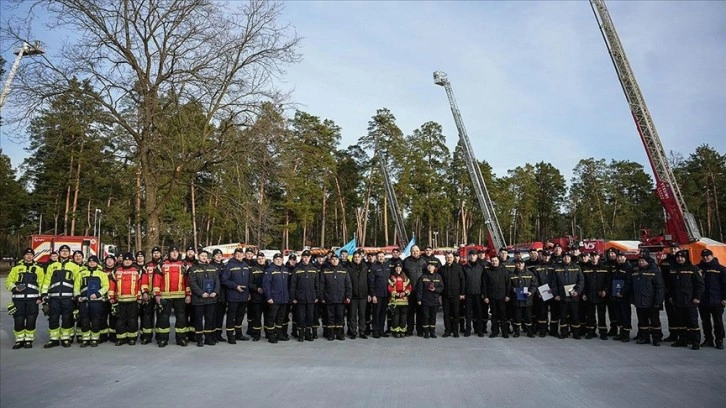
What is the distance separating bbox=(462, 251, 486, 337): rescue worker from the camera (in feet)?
38.9

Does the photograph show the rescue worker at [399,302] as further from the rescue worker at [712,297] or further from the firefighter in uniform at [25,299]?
the firefighter in uniform at [25,299]

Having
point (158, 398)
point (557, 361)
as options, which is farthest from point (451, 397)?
point (158, 398)

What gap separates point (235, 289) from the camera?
36.2 ft

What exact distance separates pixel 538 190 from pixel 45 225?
6667cm

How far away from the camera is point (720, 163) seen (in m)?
55.8

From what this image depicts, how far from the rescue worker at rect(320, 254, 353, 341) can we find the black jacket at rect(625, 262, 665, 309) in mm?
6152

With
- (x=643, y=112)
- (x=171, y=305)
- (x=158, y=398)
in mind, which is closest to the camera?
(x=158, y=398)

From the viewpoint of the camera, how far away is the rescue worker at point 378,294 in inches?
461

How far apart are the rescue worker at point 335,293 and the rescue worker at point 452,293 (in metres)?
2.29

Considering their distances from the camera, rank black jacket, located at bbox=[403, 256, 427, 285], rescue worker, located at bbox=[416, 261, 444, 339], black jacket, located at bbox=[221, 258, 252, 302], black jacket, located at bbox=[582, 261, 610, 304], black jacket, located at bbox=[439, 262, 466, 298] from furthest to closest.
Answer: black jacket, located at bbox=[403, 256, 427, 285]
black jacket, located at bbox=[439, 262, 466, 298]
rescue worker, located at bbox=[416, 261, 444, 339]
black jacket, located at bbox=[582, 261, 610, 304]
black jacket, located at bbox=[221, 258, 252, 302]

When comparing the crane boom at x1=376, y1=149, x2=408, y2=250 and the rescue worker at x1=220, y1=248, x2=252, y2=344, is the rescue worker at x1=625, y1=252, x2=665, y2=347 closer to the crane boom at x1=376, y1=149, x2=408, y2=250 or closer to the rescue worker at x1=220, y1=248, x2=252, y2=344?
the rescue worker at x1=220, y1=248, x2=252, y2=344

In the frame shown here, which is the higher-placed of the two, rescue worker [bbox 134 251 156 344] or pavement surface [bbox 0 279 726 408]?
rescue worker [bbox 134 251 156 344]

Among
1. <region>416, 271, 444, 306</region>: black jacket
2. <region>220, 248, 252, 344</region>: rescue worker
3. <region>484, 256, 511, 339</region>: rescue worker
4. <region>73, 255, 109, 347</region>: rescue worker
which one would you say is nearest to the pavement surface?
<region>73, 255, 109, 347</region>: rescue worker

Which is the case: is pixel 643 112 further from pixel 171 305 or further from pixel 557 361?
pixel 171 305
